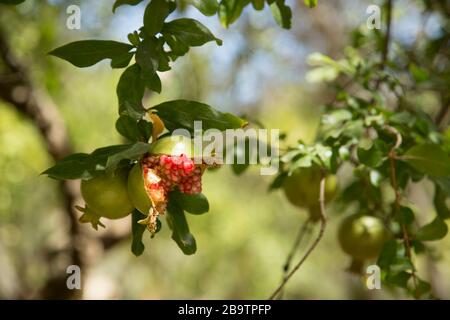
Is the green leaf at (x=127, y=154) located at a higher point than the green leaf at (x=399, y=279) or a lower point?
higher

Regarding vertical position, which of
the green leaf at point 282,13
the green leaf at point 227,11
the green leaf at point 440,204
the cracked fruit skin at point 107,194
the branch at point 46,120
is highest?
the branch at point 46,120

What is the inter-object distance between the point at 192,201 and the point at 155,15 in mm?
297

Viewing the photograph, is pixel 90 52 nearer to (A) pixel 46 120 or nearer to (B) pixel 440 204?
(B) pixel 440 204

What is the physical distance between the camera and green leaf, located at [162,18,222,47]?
935 millimetres

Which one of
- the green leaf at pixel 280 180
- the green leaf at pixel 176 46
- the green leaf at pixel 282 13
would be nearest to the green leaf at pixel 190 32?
the green leaf at pixel 176 46

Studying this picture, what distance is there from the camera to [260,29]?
3.65m

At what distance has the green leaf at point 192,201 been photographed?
3.14 ft

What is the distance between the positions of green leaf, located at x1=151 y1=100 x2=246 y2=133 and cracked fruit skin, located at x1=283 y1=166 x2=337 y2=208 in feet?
1.39

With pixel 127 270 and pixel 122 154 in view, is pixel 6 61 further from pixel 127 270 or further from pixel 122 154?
pixel 127 270

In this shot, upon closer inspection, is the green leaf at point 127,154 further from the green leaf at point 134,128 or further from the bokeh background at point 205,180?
the bokeh background at point 205,180

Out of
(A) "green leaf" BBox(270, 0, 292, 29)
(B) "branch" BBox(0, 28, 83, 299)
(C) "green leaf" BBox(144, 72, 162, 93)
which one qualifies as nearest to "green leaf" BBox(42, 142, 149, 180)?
(C) "green leaf" BBox(144, 72, 162, 93)

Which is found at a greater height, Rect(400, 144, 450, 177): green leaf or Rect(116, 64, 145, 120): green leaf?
Rect(116, 64, 145, 120): green leaf

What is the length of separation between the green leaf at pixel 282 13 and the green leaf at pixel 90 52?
313mm

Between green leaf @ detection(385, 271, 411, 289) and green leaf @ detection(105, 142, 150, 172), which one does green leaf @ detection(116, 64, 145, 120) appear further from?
green leaf @ detection(385, 271, 411, 289)
